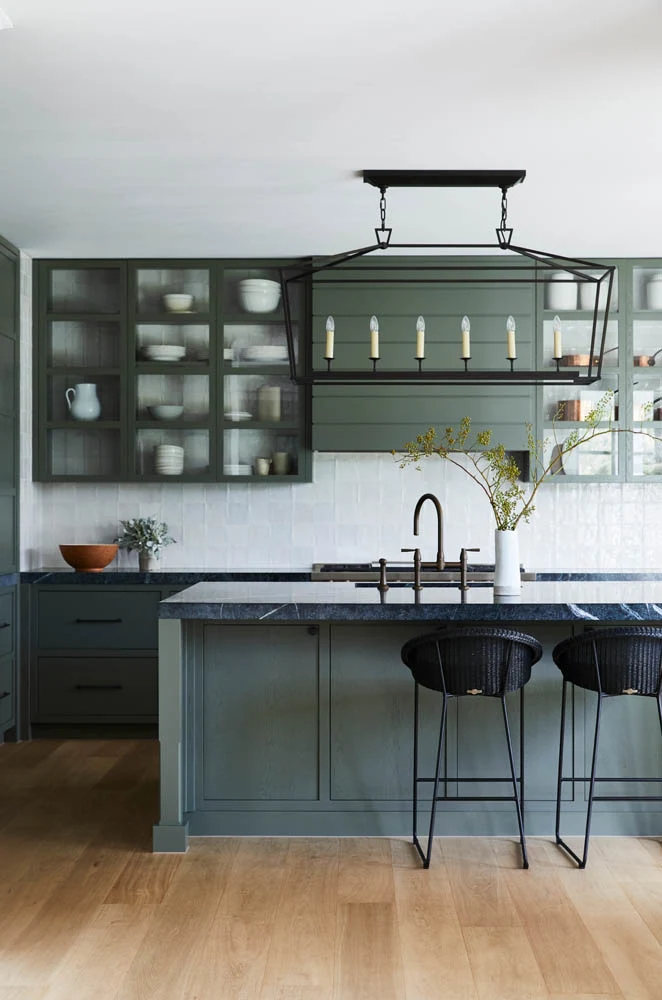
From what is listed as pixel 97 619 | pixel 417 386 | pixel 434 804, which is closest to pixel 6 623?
pixel 97 619

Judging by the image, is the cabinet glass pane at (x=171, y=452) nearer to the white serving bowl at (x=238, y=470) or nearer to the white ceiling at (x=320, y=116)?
the white serving bowl at (x=238, y=470)

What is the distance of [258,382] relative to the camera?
19.1 ft

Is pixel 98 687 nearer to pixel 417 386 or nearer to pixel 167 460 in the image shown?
pixel 167 460

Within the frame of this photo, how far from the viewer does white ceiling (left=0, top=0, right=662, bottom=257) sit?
3.01 metres

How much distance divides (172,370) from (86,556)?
1.16 m

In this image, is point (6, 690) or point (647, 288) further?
point (647, 288)

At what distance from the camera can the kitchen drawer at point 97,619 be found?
216 inches

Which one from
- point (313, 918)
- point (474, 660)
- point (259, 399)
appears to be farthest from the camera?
point (259, 399)

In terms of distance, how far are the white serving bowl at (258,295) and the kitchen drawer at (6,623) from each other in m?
2.08

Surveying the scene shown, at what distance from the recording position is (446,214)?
486 centimetres

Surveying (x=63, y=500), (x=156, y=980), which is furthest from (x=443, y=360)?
(x=156, y=980)

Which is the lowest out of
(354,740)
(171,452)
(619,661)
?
(354,740)

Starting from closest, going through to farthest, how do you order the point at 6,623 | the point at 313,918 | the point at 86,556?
the point at 313,918
the point at 6,623
the point at 86,556

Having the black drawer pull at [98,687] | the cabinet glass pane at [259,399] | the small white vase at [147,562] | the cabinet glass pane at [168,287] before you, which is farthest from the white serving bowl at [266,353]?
the black drawer pull at [98,687]
